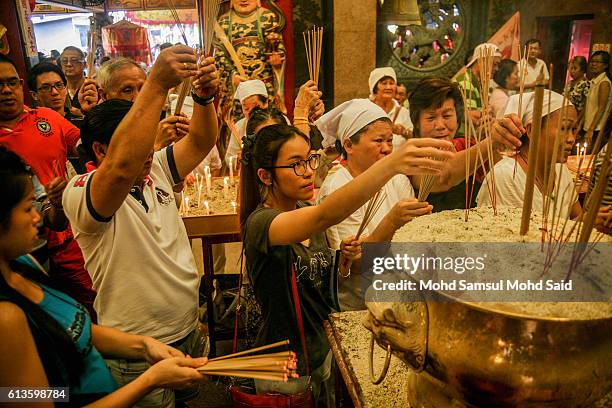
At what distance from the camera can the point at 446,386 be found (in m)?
0.81

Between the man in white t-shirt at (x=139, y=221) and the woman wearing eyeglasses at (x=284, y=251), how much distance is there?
23 centimetres

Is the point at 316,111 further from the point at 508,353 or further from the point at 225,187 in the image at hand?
the point at 508,353

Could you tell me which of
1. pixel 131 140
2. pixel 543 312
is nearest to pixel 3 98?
pixel 131 140

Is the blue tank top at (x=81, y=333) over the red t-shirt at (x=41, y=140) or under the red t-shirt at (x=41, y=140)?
under

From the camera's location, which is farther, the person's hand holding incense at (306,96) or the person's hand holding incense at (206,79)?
the person's hand holding incense at (306,96)

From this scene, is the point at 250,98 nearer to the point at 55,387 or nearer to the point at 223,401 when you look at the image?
the point at 223,401

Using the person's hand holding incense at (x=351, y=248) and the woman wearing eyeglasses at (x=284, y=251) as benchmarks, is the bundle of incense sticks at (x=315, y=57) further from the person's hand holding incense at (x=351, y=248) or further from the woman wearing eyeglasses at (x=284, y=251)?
the person's hand holding incense at (x=351, y=248)

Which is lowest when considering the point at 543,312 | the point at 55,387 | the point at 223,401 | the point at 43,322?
the point at 223,401

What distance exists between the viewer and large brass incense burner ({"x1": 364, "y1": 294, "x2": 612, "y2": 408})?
2.26ft

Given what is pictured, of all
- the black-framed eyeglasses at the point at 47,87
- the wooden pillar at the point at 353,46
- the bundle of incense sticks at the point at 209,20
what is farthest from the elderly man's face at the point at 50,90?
the wooden pillar at the point at 353,46

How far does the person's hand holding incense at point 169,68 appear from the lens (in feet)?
3.92

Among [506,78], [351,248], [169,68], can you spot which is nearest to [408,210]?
[351,248]

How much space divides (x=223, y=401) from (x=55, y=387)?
1632 millimetres

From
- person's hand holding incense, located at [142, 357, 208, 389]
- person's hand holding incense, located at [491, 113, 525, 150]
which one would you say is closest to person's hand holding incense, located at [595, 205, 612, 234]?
person's hand holding incense, located at [491, 113, 525, 150]
